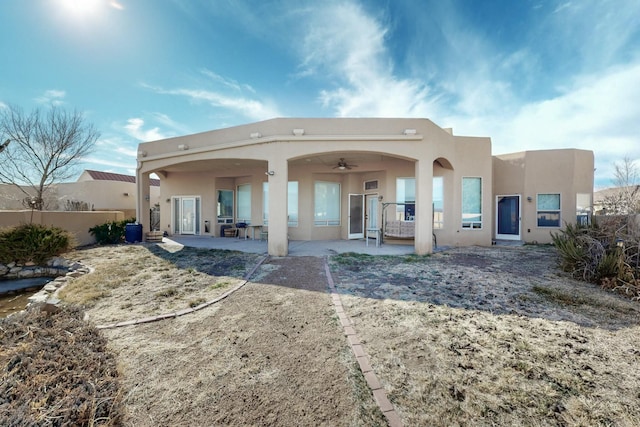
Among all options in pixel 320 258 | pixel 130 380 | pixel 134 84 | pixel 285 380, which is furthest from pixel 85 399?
pixel 134 84

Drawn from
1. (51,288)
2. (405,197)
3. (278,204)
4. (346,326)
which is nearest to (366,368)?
(346,326)

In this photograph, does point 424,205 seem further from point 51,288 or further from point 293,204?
point 51,288

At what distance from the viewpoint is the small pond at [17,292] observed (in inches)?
229

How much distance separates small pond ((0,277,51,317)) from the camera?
5828mm

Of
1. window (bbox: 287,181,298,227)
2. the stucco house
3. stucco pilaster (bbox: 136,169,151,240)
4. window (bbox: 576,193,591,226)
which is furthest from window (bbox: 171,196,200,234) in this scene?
window (bbox: 576,193,591,226)

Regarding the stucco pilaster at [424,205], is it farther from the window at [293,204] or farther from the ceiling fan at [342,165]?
the window at [293,204]

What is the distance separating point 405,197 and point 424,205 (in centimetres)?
248

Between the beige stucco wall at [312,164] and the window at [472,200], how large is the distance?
0.81 ft

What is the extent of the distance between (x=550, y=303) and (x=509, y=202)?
394 inches

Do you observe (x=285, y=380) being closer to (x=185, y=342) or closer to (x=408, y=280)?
(x=185, y=342)

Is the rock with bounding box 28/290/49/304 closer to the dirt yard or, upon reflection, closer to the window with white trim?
the dirt yard

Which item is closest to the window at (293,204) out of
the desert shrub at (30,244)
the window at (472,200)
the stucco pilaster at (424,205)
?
the stucco pilaster at (424,205)

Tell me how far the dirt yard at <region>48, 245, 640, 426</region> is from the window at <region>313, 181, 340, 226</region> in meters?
6.55

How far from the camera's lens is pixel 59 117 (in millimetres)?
16609
